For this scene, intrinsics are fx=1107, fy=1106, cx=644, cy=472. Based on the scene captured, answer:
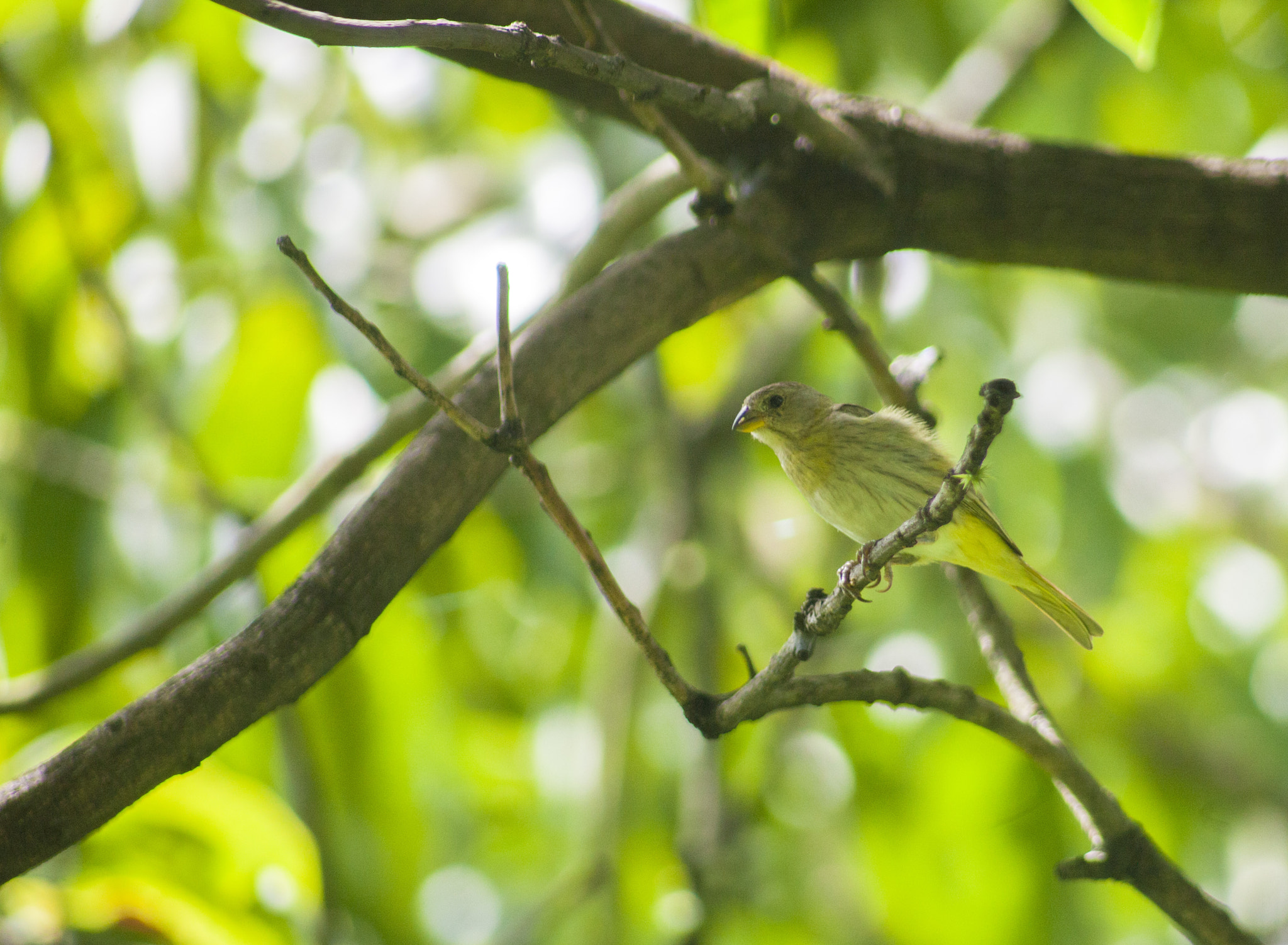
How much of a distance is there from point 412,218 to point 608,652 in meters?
3.64

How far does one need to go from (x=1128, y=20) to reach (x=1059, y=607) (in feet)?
5.30

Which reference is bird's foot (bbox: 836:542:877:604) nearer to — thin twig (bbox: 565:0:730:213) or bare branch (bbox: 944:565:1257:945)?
bare branch (bbox: 944:565:1257:945)

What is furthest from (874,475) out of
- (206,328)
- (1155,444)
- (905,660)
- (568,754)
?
(1155,444)

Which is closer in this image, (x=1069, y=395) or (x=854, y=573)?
(x=854, y=573)

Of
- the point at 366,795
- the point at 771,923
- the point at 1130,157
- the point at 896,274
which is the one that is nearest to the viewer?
the point at 1130,157

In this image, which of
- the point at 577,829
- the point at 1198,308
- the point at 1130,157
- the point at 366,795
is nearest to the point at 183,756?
Result: the point at 366,795

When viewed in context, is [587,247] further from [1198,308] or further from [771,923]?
[1198,308]

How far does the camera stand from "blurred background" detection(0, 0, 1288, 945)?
12.9 ft

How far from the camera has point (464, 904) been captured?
602 centimetres

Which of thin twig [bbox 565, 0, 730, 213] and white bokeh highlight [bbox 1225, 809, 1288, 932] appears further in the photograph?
white bokeh highlight [bbox 1225, 809, 1288, 932]

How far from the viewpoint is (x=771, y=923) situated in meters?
5.00

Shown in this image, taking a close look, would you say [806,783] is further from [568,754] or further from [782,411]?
[782,411]

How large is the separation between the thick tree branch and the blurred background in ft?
1.48


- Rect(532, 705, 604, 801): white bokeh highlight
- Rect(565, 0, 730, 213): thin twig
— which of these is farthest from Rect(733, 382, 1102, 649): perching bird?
Rect(532, 705, 604, 801): white bokeh highlight
